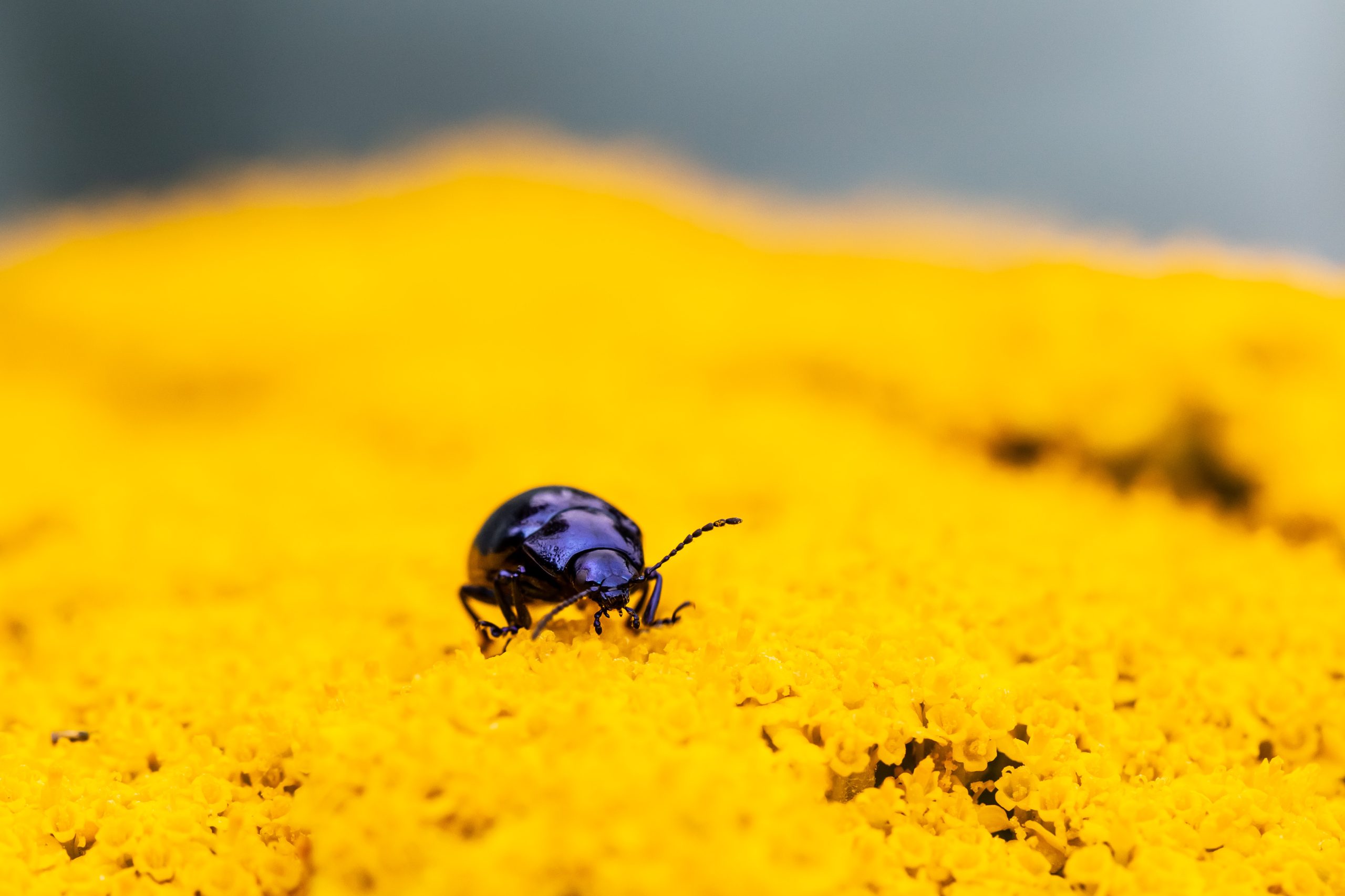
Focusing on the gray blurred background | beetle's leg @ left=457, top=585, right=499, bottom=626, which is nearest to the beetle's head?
beetle's leg @ left=457, top=585, right=499, bottom=626

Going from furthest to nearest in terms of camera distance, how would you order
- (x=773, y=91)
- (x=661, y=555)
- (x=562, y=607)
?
(x=773, y=91)
(x=661, y=555)
(x=562, y=607)

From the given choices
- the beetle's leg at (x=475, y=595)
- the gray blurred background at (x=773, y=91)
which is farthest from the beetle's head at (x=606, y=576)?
the gray blurred background at (x=773, y=91)

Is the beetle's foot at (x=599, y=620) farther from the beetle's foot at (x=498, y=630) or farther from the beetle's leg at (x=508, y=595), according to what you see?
the beetle's leg at (x=508, y=595)

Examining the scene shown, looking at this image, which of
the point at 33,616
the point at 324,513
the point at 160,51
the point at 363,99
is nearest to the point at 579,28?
the point at 363,99

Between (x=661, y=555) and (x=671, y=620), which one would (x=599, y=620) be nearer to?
(x=671, y=620)

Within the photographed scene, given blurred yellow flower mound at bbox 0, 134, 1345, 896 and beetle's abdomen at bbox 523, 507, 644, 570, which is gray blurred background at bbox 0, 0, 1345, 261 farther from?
beetle's abdomen at bbox 523, 507, 644, 570

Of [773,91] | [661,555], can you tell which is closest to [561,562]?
[661,555]
